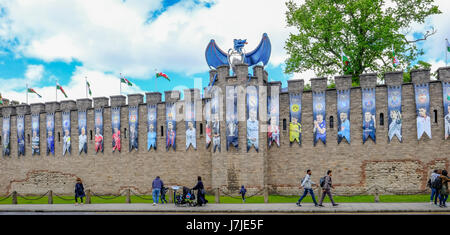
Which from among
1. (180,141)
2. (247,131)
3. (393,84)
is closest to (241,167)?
(247,131)

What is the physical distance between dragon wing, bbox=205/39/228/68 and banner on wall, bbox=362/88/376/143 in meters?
10.5

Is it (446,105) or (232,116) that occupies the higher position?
(446,105)

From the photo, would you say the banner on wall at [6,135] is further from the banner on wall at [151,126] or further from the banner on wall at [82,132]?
the banner on wall at [151,126]

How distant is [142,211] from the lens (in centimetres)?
1891

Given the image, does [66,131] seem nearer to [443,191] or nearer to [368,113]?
[368,113]

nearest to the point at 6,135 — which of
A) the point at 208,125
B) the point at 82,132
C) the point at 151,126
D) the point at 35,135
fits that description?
the point at 35,135

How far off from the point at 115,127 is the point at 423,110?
22.4 meters

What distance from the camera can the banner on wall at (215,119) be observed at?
27.2 m

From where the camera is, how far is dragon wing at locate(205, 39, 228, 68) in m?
30.3

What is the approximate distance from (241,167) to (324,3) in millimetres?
17410

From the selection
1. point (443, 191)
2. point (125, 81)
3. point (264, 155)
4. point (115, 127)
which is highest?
point (125, 81)

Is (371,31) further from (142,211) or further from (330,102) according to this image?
(142,211)

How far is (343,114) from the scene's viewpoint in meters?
26.0

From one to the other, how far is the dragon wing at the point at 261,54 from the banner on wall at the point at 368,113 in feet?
25.2
